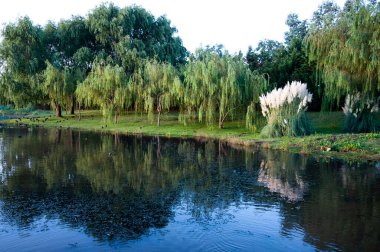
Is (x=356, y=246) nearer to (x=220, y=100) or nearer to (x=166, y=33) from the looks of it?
(x=220, y=100)

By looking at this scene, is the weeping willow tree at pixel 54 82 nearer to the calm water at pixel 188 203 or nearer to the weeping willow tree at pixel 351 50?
the calm water at pixel 188 203

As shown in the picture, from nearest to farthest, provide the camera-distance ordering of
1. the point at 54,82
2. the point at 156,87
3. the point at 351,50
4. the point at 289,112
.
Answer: the point at 351,50, the point at 289,112, the point at 156,87, the point at 54,82

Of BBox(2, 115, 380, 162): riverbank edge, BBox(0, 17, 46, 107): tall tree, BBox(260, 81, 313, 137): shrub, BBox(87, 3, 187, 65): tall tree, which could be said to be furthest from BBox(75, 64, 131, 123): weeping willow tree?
BBox(260, 81, 313, 137): shrub

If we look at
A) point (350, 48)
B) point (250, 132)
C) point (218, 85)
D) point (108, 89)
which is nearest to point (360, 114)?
point (350, 48)

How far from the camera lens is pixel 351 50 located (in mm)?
18312

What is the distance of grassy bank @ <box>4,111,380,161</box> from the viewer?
16.6 metres

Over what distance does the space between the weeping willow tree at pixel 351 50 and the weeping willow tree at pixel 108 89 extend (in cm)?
1537

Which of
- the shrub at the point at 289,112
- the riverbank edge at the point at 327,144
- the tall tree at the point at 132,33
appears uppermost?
the tall tree at the point at 132,33

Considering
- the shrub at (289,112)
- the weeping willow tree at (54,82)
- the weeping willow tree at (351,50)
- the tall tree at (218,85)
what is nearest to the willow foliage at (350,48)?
the weeping willow tree at (351,50)

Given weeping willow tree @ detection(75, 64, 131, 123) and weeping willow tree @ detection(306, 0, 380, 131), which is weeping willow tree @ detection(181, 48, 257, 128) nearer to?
weeping willow tree @ detection(306, 0, 380, 131)

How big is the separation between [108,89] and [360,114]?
19.0m

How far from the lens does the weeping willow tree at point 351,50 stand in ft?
58.7

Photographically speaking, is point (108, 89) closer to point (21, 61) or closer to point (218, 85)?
point (218, 85)

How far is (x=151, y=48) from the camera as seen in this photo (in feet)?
126
